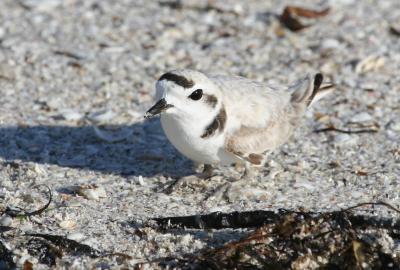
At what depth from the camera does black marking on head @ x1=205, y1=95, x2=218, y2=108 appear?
14.9 feet

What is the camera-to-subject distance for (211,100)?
4547 millimetres

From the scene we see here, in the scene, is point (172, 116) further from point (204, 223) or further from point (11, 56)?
point (11, 56)

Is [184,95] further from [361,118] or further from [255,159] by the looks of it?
[361,118]

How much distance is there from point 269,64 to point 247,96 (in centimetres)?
179

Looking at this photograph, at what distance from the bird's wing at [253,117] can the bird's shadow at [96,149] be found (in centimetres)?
51

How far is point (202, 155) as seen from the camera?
462 cm

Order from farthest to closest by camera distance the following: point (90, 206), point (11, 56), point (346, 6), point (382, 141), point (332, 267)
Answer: point (346, 6) → point (11, 56) → point (382, 141) → point (90, 206) → point (332, 267)

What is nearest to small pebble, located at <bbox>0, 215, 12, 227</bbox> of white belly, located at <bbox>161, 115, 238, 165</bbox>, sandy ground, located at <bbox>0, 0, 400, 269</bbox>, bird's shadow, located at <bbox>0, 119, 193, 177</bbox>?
sandy ground, located at <bbox>0, 0, 400, 269</bbox>

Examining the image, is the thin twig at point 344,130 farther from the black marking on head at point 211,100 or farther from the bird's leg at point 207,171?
the black marking on head at point 211,100

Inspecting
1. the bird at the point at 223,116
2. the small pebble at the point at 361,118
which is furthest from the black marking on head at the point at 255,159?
the small pebble at the point at 361,118

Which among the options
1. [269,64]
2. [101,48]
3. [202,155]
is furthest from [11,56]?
[202,155]

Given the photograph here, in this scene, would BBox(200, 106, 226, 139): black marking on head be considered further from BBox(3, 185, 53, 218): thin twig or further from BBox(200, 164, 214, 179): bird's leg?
BBox(3, 185, 53, 218): thin twig

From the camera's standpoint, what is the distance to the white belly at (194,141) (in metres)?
4.51

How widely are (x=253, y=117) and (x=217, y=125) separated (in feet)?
1.03
